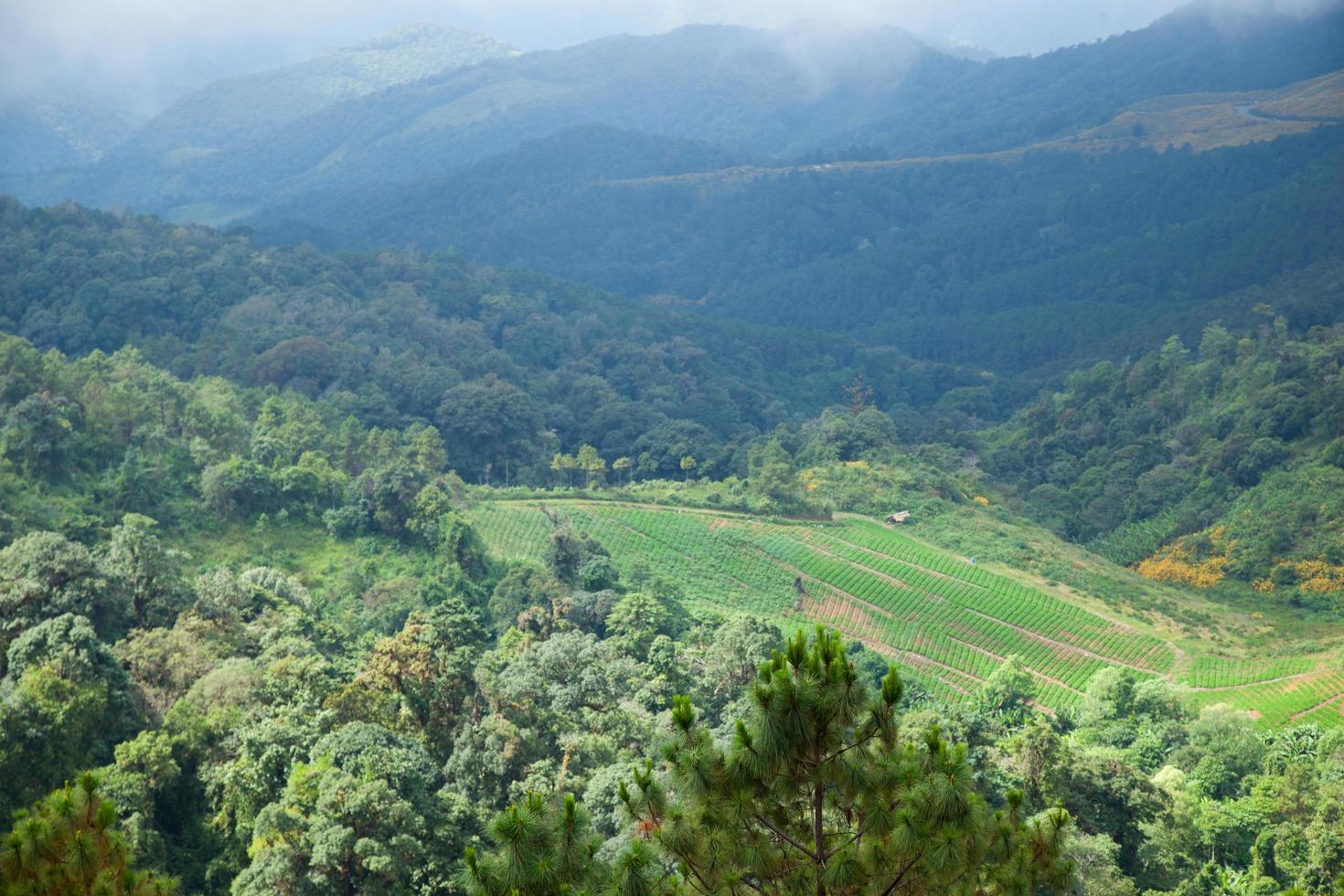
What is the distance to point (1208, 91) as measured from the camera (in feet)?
505

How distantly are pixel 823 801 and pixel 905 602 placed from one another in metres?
34.1

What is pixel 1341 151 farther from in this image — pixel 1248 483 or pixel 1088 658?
pixel 1088 658

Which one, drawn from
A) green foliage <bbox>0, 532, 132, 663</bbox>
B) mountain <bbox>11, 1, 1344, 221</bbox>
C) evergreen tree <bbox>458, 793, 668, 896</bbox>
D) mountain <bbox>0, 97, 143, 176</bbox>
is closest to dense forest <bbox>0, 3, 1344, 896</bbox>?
evergreen tree <bbox>458, 793, 668, 896</bbox>

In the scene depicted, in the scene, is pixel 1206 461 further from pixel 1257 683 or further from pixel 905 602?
pixel 905 602

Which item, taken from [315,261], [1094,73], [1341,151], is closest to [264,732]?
[315,261]

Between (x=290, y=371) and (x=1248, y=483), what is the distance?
4903cm

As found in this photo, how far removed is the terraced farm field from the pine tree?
94.0 ft

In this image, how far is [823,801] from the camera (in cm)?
1028

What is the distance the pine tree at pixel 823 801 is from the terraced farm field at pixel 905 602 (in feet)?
94.0

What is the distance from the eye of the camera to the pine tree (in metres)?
9.61

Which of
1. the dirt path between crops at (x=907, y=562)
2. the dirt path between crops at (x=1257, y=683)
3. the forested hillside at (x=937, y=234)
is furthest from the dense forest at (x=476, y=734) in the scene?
the forested hillside at (x=937, y=234)

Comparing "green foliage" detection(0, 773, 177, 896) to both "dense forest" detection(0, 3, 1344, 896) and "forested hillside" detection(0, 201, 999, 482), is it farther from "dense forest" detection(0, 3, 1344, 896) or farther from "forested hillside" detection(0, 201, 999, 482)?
"forested hillside" detection(0, 201, 999, 482)

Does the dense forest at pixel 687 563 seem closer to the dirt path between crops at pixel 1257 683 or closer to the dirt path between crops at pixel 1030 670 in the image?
the dirt path between crops at pixel 1030 670

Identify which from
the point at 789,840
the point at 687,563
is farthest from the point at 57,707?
the point at 687,563
